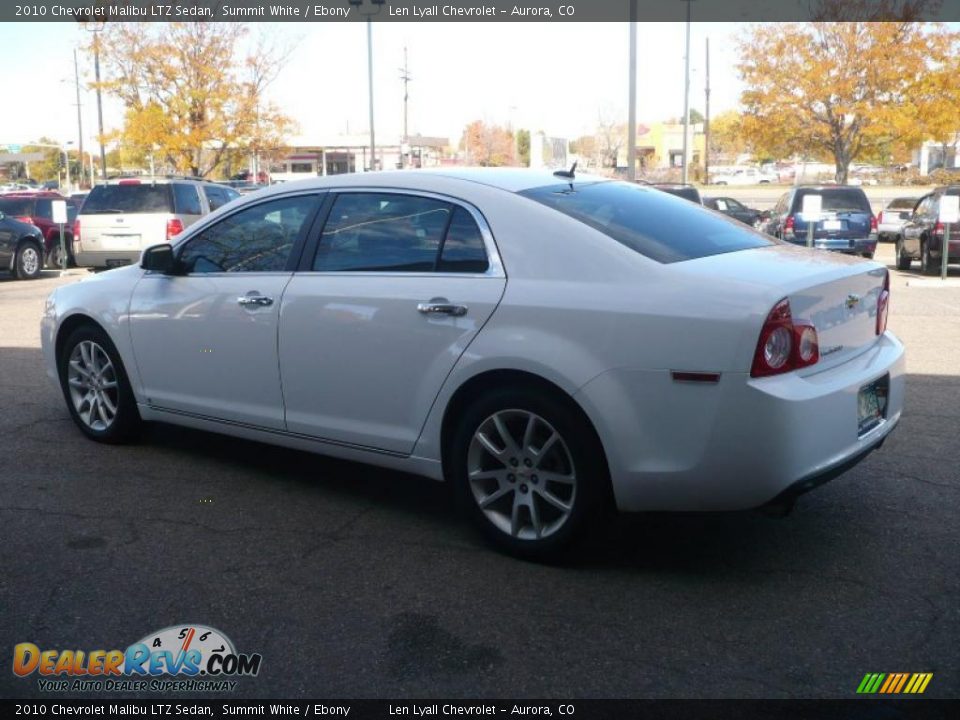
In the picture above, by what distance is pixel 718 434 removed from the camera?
379cm

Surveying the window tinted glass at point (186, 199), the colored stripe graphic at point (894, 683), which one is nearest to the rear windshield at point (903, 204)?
the window tinted glass at point (186, 199)

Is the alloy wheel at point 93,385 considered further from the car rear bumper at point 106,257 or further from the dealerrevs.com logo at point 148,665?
the car rear bumper at point 106,257

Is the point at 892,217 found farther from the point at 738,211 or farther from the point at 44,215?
the point at 44,215

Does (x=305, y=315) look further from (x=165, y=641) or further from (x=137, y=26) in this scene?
(x=137, y=26)

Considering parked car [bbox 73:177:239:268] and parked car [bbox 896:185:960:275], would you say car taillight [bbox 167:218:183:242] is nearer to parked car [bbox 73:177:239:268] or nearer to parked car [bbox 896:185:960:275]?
parked car [bbox 73:177:239:268]

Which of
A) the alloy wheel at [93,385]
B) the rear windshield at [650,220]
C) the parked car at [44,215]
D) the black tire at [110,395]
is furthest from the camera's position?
the parked car at [44,215]

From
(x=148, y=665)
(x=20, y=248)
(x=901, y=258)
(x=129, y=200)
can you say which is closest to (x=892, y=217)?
(x=901, y=258)

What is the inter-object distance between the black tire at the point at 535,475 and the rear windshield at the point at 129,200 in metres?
13.9

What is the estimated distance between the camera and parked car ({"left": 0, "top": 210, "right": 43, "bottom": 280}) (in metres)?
18.3

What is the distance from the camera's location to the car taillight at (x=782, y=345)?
3754 millimetres

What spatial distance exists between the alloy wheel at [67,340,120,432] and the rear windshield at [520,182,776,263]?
302 centimetres
